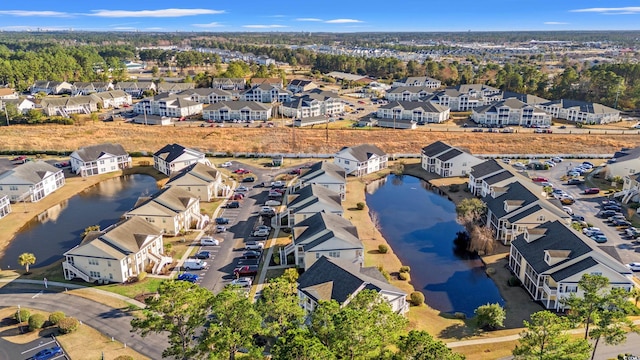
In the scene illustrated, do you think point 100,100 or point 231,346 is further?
point 100,100

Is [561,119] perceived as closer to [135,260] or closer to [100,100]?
[135,260]

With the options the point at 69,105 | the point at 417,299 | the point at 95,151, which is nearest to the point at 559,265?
the point at 417,299

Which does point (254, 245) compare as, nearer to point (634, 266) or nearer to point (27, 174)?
point (27, 174)

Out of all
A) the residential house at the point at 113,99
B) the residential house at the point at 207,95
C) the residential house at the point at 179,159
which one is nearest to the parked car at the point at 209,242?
the residential house at the point at 179,159

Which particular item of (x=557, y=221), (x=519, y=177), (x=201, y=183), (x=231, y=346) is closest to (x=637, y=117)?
(x=519, y=177)

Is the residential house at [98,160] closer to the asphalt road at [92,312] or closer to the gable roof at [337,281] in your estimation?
the asphalt road at [92,312]

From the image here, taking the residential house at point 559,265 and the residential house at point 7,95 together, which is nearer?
the residential house at point 559,265
